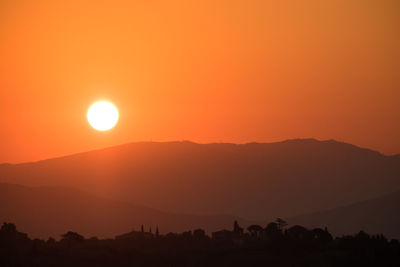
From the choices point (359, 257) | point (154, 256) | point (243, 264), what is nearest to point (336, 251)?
point (359, 257)

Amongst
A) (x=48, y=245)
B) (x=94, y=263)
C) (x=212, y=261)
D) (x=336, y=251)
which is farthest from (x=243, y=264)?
(x=48, y=245)

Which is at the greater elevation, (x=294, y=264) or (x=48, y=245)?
(x=48, y=245)

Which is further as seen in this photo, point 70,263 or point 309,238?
point 309,238

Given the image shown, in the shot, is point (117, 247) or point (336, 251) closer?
point (336, 251)

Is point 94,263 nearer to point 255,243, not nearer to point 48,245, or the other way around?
point 48,245

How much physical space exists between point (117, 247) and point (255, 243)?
31418 mm

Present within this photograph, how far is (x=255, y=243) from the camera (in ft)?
655

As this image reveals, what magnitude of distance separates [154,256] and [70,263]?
19321 millimetres

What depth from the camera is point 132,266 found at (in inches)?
7313

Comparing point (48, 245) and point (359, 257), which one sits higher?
point (48, 245)

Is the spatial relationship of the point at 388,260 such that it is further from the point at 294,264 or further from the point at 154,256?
the point at 154,256

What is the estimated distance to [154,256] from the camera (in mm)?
192750

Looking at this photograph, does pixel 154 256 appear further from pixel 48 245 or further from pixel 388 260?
pixel 388 260

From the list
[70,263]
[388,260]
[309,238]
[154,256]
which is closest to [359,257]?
[388,260]
